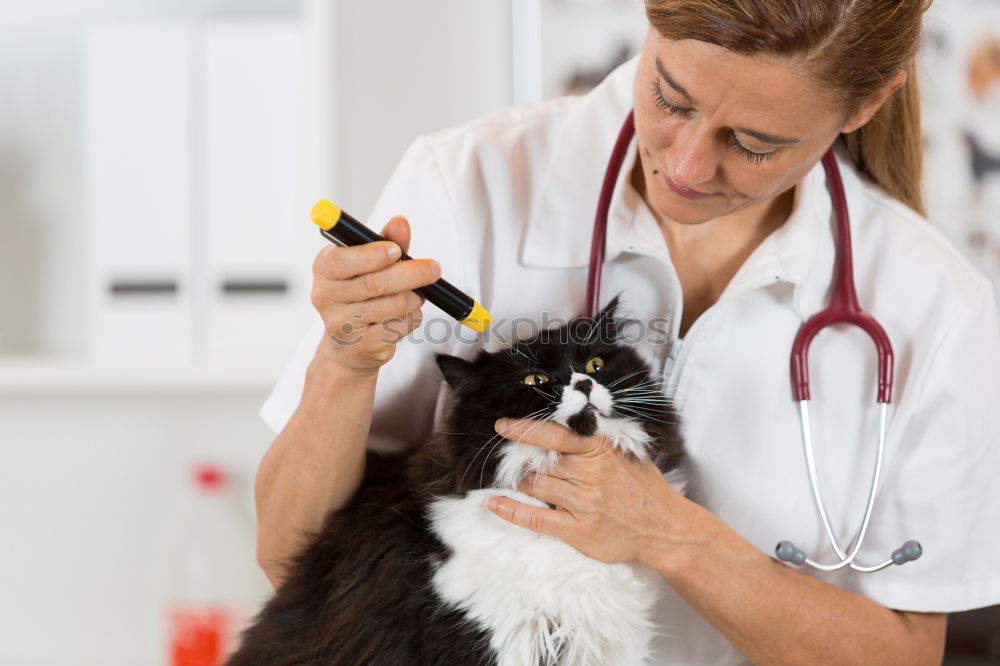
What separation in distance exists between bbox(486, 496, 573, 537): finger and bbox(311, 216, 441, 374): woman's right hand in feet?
0.67

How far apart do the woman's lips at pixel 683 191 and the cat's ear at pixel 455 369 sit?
1.01 feet

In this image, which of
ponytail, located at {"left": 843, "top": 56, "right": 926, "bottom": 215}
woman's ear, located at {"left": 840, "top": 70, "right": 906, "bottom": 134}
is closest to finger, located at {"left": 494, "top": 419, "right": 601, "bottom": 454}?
woman's ear, located at {"left": 840, "top": 70, "right": 906, "bottom": 134}

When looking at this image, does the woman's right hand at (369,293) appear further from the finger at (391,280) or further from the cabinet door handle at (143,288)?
the cabinet door handle at (143,288)

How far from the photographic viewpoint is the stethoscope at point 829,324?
1.01m

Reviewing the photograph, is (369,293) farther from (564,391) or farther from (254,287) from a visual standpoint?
(254,287)

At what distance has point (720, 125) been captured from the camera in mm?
903

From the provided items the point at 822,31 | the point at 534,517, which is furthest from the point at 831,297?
the point at 534,517

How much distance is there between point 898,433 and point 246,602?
4.56ft

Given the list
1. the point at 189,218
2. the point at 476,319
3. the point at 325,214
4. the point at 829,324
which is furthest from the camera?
the point at 189,218

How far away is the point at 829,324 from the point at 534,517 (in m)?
0.46

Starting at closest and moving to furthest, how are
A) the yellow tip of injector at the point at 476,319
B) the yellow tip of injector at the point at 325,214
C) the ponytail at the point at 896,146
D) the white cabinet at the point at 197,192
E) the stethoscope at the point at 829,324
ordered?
the yellow tip of injector at the point at 325,214 → the yellow tip of injector at the point at 476,319 → the stethoscope at the point at 829,324 → the ponytail at the point at 896,146 → the white cabinet at the point at 197,192

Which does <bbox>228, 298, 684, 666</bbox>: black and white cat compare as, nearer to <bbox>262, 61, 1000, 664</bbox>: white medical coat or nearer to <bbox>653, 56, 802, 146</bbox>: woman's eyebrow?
<bbox>262, 61, 1000, 664</bbox>: white medical coat

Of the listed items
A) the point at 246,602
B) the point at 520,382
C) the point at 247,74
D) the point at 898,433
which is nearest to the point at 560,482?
the point at 520,382

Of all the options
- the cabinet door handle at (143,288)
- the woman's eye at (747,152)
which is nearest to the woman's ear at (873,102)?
the woman's eye at (747,152)
